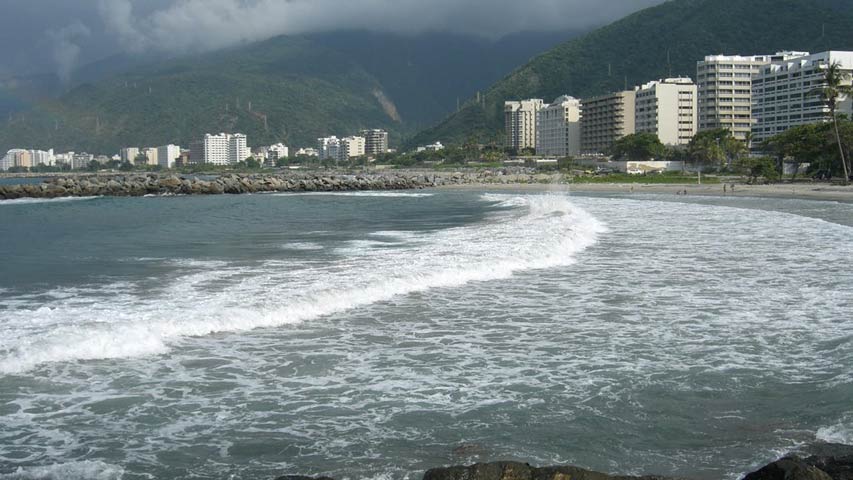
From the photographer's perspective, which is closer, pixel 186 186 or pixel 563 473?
pixel 563 473

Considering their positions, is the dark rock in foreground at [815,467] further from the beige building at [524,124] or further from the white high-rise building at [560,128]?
the beige building at [524,124]

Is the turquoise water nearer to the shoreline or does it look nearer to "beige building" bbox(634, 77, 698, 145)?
the shoreline

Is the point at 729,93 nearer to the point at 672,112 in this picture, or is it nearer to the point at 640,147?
the point at 672,112

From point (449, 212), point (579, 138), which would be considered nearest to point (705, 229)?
point (449, 212)

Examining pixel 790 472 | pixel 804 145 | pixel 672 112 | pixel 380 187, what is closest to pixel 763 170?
pixel 804 145

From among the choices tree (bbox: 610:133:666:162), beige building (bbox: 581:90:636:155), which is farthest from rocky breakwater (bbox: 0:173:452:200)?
beige building (bbox: 581:90:636:155)

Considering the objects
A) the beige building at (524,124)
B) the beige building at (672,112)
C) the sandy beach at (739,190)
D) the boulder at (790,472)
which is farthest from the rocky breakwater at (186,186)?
A: the beige building at (524,124)
